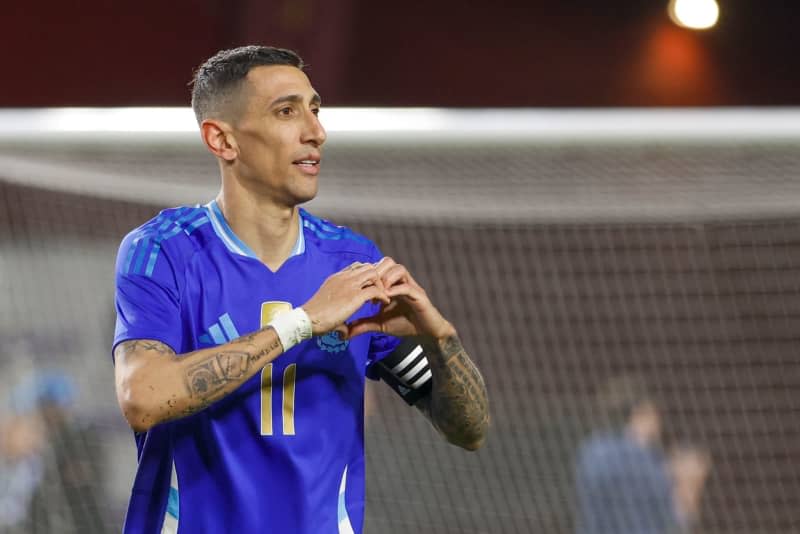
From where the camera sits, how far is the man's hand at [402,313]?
6.71 ft

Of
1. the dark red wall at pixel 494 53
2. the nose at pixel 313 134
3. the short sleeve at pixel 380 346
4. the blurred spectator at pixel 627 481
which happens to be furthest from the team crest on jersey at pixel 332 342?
the dark red wall at pixel 494 53

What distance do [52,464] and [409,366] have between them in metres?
3.36

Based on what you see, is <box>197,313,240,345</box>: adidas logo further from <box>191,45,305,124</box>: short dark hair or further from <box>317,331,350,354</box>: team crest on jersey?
<box>191,45,305,124</box>: short dark hair

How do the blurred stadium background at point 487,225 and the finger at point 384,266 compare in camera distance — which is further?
the blurred stadium background at point 487,225

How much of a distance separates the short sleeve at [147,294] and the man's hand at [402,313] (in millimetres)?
320

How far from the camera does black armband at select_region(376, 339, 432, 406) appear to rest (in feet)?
7.52

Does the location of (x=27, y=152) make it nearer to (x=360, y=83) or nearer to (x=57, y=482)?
Answer: (x=57, y=482)

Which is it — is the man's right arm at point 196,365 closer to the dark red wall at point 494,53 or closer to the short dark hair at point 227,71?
the short dark hair at point 227,71

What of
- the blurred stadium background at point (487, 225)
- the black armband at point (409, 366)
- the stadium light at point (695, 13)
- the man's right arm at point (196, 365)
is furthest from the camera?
the stadium light at point (695, 13)

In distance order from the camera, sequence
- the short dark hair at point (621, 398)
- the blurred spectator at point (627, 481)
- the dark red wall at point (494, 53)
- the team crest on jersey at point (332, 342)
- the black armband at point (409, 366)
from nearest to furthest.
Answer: the team crest on jersey at point (332, 342), the black armband at point (409, 366), the blurred spectator at point (627, 481), the short dark hair at point (621, 398), the dark red wall at point (494, 53)

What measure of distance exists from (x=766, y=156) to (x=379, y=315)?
2.75 metres

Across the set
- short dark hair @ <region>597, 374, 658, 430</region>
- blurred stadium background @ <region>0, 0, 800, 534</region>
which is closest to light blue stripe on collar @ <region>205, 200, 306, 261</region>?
blurred stadium background @ <region>0, 0, 800, 534</region>

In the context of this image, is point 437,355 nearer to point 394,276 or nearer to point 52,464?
point 394,276

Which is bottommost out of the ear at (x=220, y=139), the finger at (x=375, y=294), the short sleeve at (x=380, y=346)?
the short sleeve at (x=380, y=346)
